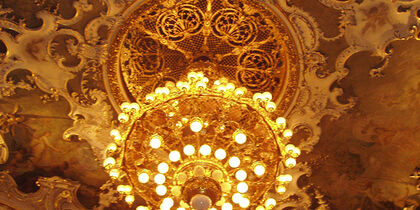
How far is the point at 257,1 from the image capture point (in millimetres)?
→ 4848

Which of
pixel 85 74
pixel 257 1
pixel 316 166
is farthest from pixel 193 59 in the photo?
pixel 316 166

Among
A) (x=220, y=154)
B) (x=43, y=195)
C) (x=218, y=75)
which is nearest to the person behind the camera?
(x=220, y=154)

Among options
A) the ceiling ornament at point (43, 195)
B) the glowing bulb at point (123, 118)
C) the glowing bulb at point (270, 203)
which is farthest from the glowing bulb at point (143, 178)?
the ceiling ornament at point (43, 195)

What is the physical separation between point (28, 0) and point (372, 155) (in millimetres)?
5645

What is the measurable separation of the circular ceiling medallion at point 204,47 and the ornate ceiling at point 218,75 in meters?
0.02

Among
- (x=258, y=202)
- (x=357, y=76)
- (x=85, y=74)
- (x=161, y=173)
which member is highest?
(x=85, y=74)

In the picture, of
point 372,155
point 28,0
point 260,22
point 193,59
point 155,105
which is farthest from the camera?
point 372,155

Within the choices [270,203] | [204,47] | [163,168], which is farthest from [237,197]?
[204,47]

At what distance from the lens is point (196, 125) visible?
13.4 feet

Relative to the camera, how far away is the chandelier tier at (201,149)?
165 inches

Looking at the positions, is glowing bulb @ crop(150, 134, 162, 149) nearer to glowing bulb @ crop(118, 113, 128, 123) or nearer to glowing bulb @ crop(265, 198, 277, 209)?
glowing bulb @ crop(118, 113, 128, 123)

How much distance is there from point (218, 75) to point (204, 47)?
49cm

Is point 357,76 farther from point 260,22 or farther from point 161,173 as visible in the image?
point 161,173

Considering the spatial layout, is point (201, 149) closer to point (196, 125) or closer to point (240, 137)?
A: point (196, 125)
